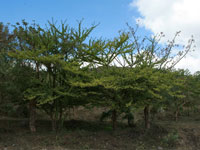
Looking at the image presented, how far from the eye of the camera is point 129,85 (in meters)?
8.60

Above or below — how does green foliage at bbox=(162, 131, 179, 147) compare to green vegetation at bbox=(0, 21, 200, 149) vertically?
below

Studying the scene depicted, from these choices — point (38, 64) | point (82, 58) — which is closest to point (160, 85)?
point (82, 58)

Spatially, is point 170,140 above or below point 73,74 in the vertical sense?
below

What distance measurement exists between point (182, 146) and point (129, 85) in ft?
13.8

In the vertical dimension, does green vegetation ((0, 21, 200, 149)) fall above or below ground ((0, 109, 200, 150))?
above

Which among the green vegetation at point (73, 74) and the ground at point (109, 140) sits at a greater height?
the green vegetation at point (73, 74)

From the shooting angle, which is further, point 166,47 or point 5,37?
point 166,47

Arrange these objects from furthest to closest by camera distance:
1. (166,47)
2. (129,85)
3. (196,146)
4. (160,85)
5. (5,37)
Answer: (166,47)
(5,37)
(196,146)
(160,85)
(129,85)

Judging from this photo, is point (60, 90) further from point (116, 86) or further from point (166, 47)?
point (166, 47)

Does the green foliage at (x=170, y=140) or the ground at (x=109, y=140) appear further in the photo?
the green foliage at (x=170, y=140)

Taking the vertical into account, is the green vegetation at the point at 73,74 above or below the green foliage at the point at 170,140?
above

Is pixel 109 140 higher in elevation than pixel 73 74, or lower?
lower

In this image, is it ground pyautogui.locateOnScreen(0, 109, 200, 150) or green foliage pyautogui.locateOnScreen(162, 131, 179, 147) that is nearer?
ground pyautogui.locateOnScreen(0, 109, 200, 150)

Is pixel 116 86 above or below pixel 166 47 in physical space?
below
